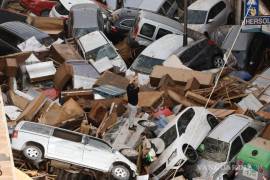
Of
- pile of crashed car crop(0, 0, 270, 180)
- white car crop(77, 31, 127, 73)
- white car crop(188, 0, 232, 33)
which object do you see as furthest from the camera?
white car crop(188, 0, 232, 33)

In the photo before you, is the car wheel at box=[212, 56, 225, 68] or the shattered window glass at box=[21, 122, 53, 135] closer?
the shattered window glass at box=[21, 122, 53, 135]

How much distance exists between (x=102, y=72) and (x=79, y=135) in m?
5.46

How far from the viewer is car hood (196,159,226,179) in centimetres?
1702

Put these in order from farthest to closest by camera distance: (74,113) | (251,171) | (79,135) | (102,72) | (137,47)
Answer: (137,47) → (102,72) → (74,113) → (79,135) → (251,171)

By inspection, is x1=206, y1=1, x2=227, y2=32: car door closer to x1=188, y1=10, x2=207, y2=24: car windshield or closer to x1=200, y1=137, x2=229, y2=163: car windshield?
x1=188, y1=10, x2=207, y2=24: car windshield

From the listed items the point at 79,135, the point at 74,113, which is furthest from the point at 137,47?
the point at 79,135

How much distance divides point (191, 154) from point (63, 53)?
7.54 metres

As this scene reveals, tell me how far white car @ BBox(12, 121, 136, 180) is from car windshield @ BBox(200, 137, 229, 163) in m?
1.81

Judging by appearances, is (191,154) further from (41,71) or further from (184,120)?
(41,71)

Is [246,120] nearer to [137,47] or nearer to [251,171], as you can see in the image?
[251,171]

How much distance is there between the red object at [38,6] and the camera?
2986cm

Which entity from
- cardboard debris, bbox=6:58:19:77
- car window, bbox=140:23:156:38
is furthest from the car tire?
car window, bbox=140:23:156:38

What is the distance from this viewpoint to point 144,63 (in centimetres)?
2355

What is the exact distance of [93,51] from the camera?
2403cm
